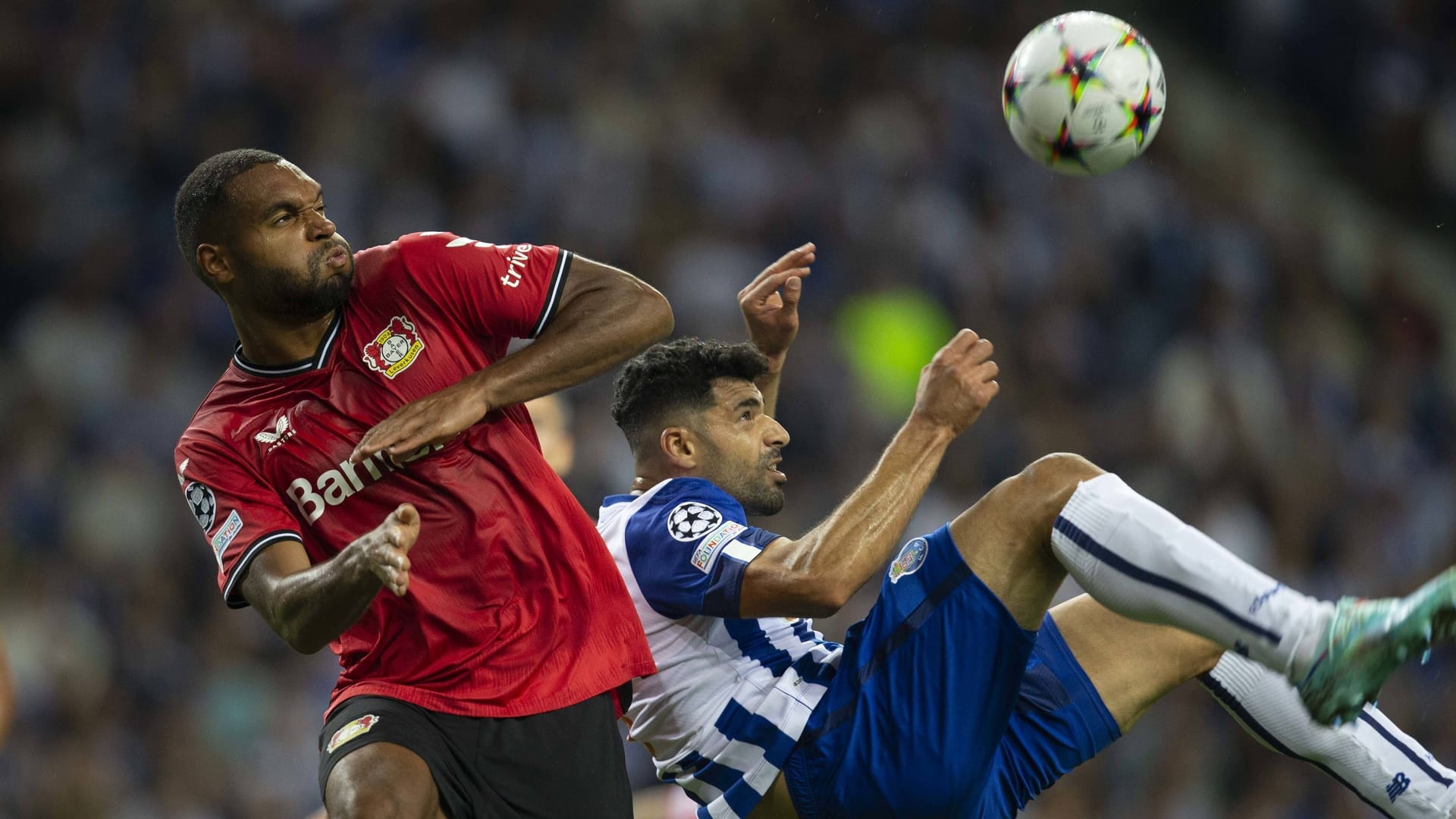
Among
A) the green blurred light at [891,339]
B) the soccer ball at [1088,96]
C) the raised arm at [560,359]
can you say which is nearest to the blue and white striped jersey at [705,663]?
the raised arm at [560,359]

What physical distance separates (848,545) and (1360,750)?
149 cm

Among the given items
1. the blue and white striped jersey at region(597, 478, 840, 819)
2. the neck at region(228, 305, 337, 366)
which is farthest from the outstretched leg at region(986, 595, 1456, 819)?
the neck at region(228, 305, 337, 366)

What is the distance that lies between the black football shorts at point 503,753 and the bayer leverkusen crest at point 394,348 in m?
0.80

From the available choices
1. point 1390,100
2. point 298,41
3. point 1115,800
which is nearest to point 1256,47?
point 1390,100

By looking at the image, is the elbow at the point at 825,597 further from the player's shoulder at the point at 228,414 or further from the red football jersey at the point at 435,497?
the player's shoulder at the point at 228,414

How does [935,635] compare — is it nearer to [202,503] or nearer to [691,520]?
[691,520]

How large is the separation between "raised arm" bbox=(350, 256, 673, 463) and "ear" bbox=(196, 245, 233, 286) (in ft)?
1.84

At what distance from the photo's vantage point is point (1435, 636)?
319 cm

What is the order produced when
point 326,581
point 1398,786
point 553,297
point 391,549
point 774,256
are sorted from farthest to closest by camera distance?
1. point 774,256
2. point 1398,786
3. point 553,297
4. point 326,581
5. point 391,549

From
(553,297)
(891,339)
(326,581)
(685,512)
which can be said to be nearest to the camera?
(326,581)

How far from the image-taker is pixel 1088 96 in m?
4.47

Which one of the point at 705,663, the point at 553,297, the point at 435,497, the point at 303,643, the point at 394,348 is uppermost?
the point at 553,297

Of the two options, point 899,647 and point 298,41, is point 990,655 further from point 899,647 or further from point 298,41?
point 298,41

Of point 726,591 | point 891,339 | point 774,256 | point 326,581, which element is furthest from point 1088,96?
point 774,256
